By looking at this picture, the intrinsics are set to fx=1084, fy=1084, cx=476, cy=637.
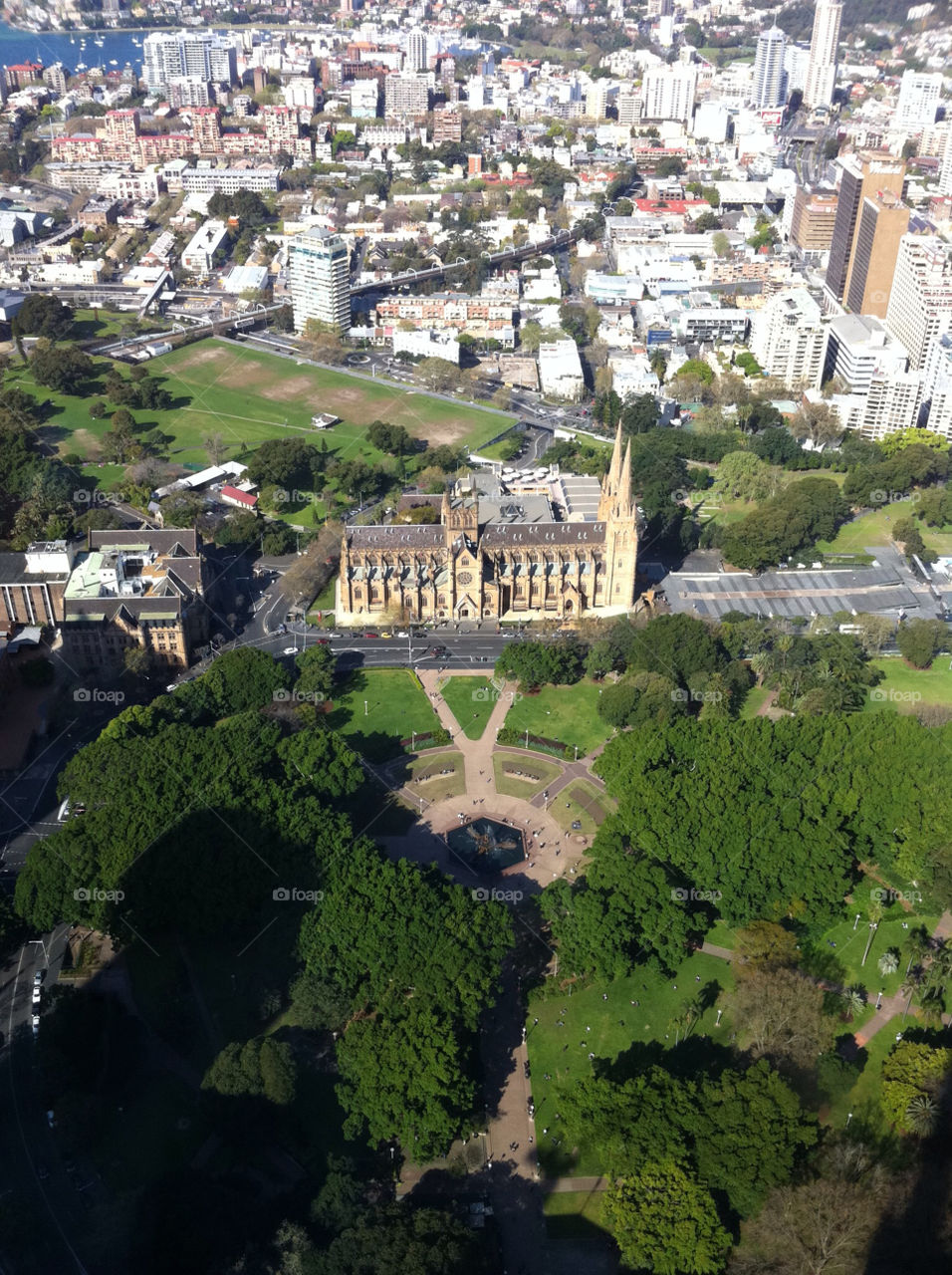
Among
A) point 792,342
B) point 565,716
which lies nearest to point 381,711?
point 565,716

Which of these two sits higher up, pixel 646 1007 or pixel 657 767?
pixel 657 767

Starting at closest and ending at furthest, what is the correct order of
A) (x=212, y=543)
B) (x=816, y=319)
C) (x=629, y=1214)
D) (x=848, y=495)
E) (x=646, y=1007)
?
(x=629, y=1214), (x=646, y=1007), (x=212, y=543), (x=848, y=495), (x=816, y=319)

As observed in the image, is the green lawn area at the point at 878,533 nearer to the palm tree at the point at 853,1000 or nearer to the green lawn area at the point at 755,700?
the green lawn area at the point at 755,700

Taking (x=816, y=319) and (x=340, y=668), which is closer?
(x=340, y=668)

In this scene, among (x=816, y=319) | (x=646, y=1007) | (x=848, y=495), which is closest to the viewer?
(x=646, y=1007)

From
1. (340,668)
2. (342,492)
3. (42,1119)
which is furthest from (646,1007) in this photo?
(342,492)

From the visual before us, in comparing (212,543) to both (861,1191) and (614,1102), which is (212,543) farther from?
(861,1191)
